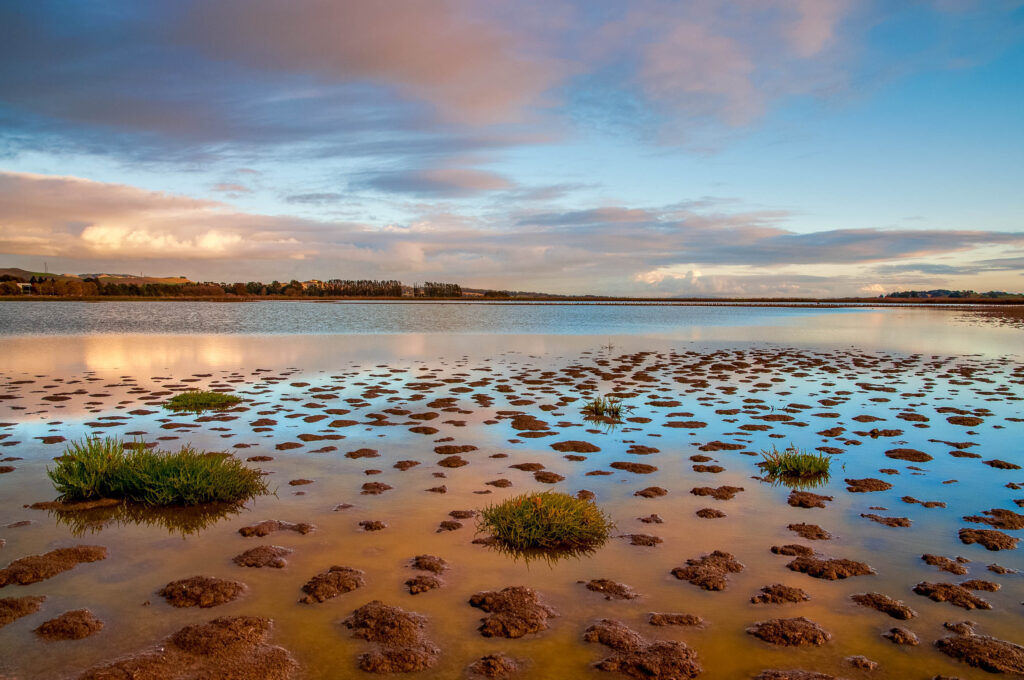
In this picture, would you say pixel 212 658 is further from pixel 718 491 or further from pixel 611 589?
pixel 718 491

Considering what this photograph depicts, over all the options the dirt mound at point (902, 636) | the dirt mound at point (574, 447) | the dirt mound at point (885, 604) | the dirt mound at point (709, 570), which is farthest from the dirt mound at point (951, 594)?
the dirt mound at point (574, 447)

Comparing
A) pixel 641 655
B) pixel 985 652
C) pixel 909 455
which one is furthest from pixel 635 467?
pixel 985 652

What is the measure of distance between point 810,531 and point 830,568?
1217 millimetres

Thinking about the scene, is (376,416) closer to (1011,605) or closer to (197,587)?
(197,587)

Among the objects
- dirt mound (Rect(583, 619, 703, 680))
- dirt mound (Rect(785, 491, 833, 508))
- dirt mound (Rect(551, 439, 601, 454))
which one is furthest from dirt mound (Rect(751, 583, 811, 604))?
dirt mound (Rect(551, 439, 601, 454))

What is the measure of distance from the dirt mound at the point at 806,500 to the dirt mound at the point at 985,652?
3.44 m

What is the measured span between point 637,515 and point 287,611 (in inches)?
182

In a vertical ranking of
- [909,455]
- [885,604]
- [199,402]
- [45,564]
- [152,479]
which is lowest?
[909,455]

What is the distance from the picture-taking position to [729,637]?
5.34 meters

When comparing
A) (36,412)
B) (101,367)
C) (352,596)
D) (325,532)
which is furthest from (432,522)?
(101,367)

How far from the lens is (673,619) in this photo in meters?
5.61

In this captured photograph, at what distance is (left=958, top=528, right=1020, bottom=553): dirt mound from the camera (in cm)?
733

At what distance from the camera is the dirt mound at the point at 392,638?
488cm

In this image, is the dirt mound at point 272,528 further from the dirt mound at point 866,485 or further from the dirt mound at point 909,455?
the dirt mound at point 909,455
